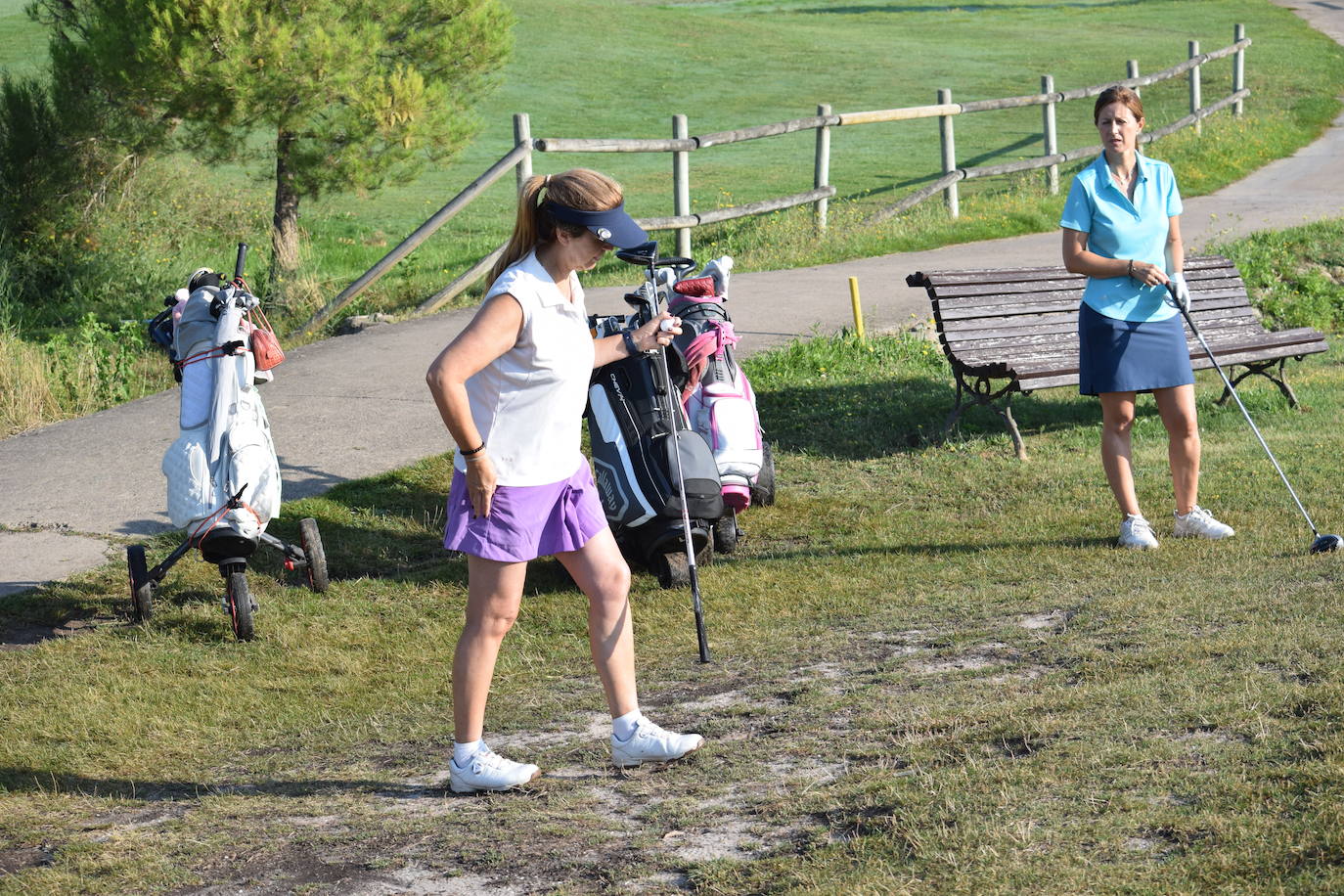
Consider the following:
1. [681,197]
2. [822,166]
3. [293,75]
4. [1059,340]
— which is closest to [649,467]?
[1059,340]

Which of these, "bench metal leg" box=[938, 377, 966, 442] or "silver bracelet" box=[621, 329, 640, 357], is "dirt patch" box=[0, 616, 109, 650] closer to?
"silver bracelet" box=[621, 329, 640, 357]

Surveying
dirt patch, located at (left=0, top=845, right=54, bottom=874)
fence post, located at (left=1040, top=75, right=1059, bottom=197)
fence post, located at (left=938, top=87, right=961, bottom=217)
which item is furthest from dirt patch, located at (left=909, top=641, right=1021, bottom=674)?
fence post, located at (left=1040, top=75, right=1059, bottom=197)

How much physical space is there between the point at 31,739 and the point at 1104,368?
15.0ft

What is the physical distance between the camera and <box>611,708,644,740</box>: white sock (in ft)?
14.5

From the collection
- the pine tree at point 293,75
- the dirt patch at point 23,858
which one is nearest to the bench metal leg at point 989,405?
the dirt patch at point 23,858

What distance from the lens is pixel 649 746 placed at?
4410mm

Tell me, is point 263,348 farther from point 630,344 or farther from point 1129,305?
point 1129,305

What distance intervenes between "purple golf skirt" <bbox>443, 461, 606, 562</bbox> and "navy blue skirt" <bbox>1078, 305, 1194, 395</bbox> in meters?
3.08

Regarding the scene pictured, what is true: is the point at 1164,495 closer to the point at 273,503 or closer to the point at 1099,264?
the point at 1099,264

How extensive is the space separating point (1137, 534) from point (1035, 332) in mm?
3095

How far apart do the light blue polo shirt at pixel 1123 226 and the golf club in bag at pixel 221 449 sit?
3599mm

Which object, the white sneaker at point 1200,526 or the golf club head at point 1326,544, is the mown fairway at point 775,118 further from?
the golf club head at point 1326,544

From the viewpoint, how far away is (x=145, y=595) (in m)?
6.49

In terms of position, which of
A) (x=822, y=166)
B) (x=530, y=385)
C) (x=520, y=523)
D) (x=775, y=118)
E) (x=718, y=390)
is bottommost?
(x=718, y=390)
